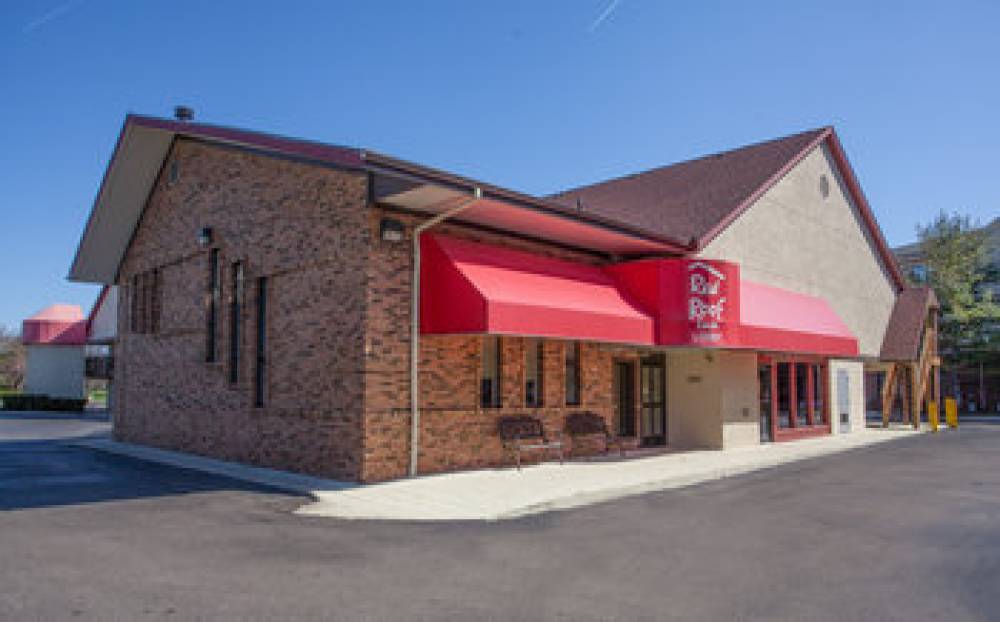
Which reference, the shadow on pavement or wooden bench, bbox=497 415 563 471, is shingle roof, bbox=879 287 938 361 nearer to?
wooden bench, bbox=497 415 563 471

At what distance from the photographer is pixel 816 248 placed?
23516 mm

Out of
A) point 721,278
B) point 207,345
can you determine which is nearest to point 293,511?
point 207,345

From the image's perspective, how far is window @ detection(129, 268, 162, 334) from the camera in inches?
746

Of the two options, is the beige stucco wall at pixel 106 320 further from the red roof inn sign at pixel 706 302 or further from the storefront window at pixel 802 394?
the storefront window at pixel 802 394

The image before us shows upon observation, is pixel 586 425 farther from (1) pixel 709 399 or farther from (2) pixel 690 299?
(1) pixel 709 399

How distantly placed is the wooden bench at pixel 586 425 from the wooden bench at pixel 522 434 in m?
0.64

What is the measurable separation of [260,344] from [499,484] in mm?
6129

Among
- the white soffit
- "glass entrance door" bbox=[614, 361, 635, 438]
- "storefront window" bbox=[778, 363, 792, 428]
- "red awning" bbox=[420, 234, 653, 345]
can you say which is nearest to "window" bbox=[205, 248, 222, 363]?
the white soffit

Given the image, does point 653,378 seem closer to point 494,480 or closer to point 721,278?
point 721,278

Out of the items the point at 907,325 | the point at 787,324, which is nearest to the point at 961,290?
the point at 907,325

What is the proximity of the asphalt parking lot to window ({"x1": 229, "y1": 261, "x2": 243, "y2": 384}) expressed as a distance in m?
3.87

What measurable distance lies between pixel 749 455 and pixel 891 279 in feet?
57.2

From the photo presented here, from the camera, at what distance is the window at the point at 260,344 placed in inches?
566

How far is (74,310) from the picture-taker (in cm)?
4144
